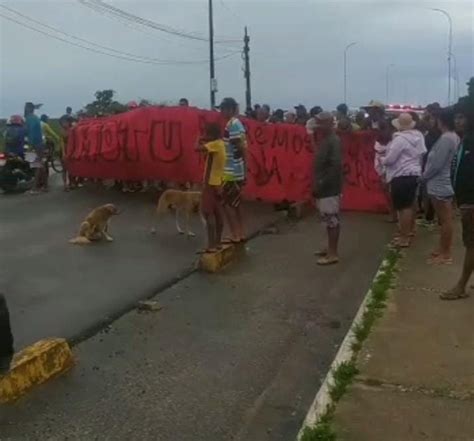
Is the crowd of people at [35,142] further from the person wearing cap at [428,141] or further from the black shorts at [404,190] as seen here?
the black shorts at [404,190]

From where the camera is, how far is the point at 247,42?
162ft

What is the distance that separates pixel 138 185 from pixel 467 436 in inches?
480

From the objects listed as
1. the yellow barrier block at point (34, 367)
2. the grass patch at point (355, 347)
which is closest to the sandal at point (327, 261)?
the grass patch at point (355, 347)

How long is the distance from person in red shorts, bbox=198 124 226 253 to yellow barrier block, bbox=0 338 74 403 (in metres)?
3.54

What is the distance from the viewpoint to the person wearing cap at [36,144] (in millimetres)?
15945

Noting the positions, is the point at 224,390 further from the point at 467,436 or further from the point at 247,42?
the point at 247,42

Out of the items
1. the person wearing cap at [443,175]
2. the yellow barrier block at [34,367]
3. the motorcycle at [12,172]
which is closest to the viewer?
the yellow barrier block at [34,367]

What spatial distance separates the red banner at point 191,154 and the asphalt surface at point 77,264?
2.85 ft

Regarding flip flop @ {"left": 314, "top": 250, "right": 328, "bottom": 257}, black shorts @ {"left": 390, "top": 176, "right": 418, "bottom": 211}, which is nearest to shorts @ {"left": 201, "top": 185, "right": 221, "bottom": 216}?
flip flop @ {"left": 314, "top": 250, "right": 328, "bottom": 257}

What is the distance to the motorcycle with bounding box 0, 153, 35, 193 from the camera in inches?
648

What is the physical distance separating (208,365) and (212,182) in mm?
3545

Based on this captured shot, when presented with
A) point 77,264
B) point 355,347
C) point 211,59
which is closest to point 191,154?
point 77,264

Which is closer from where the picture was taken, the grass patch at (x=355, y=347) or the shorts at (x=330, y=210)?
the grass patch at (x=355, y=347)

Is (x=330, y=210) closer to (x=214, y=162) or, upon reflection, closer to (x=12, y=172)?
(x=214, y=162)
